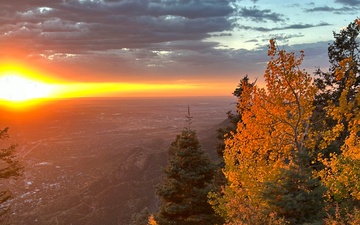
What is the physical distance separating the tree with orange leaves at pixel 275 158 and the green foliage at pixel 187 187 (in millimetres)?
1313

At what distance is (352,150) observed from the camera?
54.6 ft

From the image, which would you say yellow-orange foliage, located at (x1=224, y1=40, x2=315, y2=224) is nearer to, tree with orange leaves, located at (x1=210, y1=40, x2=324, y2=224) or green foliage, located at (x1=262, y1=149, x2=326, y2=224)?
tree with orange leaves, located at (x1=210, y1=40, x2=324, y2=224)

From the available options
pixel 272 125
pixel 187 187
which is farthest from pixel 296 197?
pixel 187 187

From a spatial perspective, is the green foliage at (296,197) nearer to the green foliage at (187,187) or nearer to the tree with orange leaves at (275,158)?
the tree with orange leaves at (275,158)

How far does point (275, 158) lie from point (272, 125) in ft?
7.54

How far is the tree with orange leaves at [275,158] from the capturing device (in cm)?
1244

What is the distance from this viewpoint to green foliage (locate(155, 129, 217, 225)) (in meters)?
19.2

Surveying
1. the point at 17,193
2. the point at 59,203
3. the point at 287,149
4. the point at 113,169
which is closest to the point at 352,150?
the point at 287,149

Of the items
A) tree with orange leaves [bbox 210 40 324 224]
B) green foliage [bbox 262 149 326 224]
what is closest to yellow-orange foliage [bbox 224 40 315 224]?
tree with orange leaves [bbox 210 40 324 224]

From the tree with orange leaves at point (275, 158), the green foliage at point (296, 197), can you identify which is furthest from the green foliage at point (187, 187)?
the green foliage at point (296, 197)

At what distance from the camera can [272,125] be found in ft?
58.1

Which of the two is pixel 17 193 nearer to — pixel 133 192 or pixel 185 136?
pixel 133 192

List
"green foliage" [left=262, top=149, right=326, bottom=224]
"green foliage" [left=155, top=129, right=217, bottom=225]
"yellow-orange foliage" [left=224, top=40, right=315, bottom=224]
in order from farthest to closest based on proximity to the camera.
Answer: "green foliage" [left=155, top=129, right=217, bottom=225] → "yellow-orange foliage" [left=224, top=40, right=315, bottom=224] → "green foliage" [left=262, top=149, right=326, bottom=224]

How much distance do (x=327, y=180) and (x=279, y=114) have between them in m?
4.31
